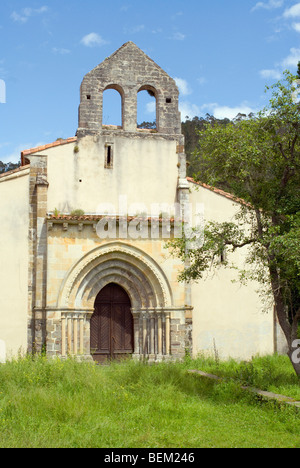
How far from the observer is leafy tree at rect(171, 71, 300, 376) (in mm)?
10453

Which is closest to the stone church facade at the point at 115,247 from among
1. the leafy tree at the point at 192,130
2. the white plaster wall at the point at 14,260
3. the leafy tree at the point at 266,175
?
the white plaster wall at the point at 14,260

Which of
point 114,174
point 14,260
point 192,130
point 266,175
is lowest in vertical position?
point 14,260

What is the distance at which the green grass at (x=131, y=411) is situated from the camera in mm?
6738

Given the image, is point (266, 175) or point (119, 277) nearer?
point (266, 175)

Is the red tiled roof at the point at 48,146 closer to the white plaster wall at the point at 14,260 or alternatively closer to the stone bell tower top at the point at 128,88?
the stone bell tower top at the point at 128,88

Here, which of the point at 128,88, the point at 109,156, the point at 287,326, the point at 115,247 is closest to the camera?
the point at 287,326

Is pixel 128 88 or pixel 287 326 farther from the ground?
pixel 128 88

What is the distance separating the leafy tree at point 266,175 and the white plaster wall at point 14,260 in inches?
224

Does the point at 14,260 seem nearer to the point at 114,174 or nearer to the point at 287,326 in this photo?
the point at 114,174

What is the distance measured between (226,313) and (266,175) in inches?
246

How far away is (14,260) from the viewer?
15.0 meters

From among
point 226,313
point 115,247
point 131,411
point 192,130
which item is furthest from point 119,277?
point 192,130

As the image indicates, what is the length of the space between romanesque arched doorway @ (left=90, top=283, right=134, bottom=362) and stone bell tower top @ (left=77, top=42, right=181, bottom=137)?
5.08 meters
